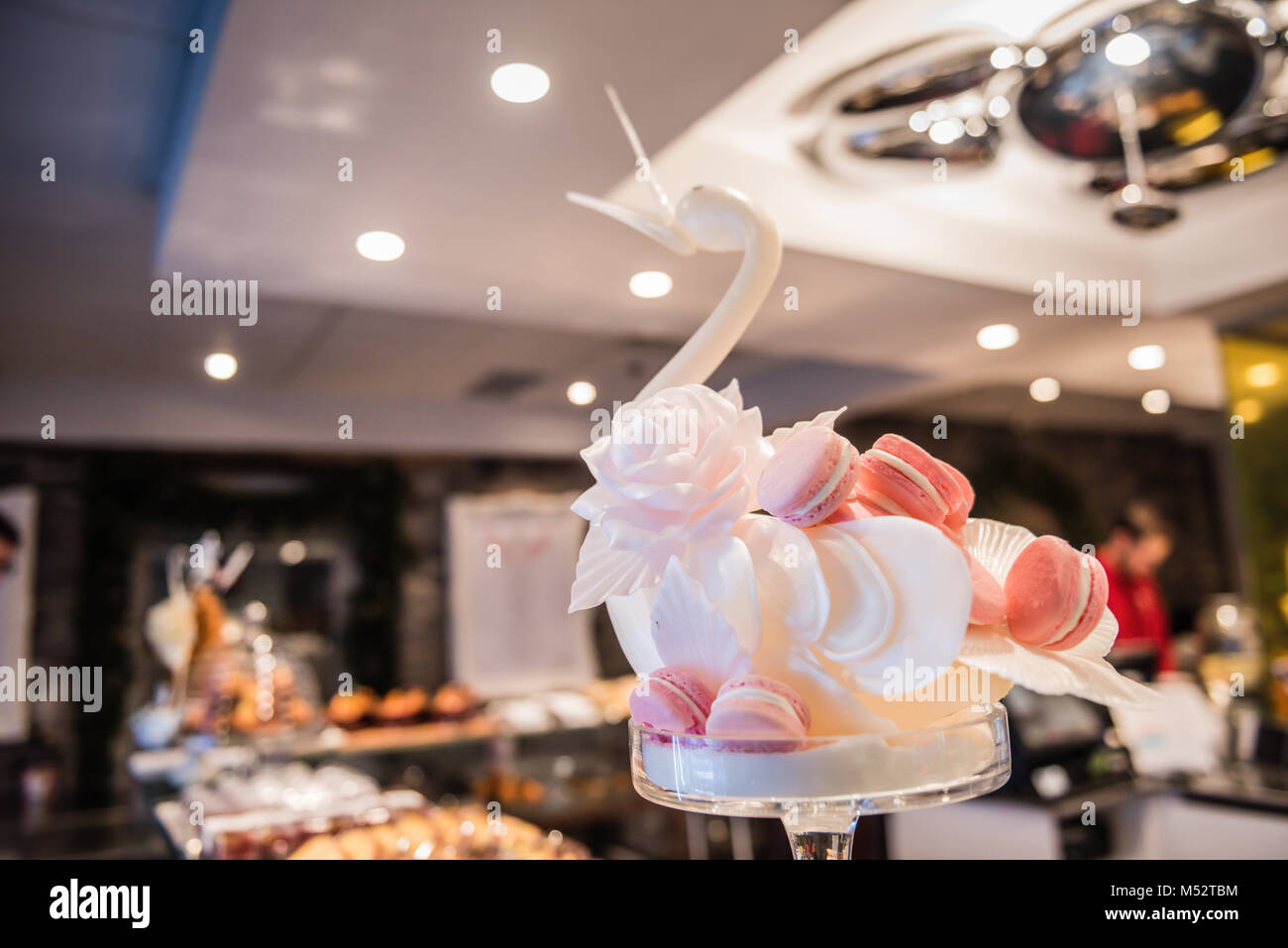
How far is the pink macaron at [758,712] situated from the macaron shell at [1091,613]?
0.53 feet

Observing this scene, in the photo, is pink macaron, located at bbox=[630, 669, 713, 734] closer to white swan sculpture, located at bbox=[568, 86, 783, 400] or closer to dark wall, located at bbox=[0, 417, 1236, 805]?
white swan sculpture, located at bbox=[568, 86, 783, 400]

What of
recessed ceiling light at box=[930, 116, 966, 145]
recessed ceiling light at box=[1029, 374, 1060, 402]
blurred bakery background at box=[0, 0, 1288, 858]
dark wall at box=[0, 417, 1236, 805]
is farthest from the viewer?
recessed ceiling light at box=[1029, 374, 1060, 402]

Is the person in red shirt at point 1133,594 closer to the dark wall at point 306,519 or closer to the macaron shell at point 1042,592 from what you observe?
the dark wall at point 306,519

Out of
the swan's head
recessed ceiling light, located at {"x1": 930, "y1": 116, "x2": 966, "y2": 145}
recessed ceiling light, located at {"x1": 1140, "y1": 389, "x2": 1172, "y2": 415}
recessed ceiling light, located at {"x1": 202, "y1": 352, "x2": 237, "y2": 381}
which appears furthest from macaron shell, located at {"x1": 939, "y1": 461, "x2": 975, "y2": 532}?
recessed ceiling light, located at {"x1": 1140, "y1": 389, "x2": 1172, "y2": 415}

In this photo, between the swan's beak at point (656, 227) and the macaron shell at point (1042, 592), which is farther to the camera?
the swan's beak at point (656, 227)

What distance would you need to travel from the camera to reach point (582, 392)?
16.9 ft

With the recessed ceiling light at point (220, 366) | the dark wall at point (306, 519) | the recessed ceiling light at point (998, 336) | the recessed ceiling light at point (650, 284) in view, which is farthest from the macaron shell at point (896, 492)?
the dark wall at point (306, 519)

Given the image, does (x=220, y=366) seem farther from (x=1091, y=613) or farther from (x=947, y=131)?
(x=1091, y=613)

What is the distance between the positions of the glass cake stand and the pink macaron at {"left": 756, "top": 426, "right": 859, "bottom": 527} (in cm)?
12

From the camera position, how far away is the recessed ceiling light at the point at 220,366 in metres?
4.26

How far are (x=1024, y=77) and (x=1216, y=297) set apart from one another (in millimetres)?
2297

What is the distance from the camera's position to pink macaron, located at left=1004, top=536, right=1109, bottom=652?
50cm

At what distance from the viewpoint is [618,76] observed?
1879mm
